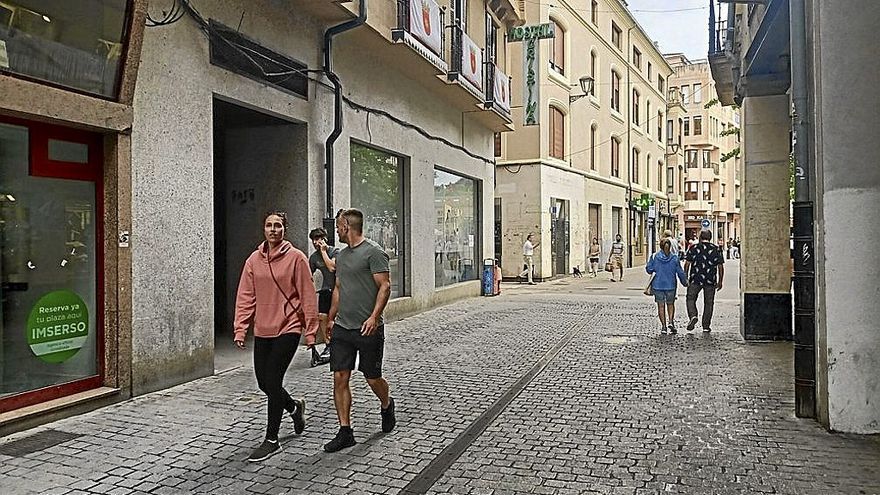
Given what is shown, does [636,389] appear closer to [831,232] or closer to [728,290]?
[831,232]

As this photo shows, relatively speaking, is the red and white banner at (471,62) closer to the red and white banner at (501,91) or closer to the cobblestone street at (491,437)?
the red and white banner at (501,91)

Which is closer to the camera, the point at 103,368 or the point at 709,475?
the point at 709,475

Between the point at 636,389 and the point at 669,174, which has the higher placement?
the point at 669,174

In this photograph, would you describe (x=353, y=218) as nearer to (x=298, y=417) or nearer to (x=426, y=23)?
(x=298, y=417)

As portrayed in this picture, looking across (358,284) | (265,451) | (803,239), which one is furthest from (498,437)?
(803,239)

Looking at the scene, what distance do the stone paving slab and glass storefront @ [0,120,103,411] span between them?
53 centimetres

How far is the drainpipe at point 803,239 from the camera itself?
639 centimetres

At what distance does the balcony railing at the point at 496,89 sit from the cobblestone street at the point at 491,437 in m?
8.96

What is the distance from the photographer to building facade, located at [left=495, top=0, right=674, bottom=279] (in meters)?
25.8

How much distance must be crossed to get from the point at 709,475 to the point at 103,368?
5.44 meters

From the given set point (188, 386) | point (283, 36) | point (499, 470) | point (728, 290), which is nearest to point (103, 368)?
point (188, 386)

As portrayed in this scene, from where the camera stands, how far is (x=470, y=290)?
18609 mm

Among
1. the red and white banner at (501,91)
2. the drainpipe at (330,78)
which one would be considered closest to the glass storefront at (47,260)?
the drainpipe at (330,78)

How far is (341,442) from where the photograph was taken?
5.55 m
